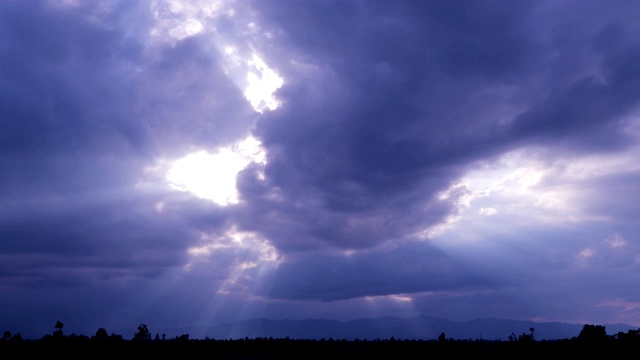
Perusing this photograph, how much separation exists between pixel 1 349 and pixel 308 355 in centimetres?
6729

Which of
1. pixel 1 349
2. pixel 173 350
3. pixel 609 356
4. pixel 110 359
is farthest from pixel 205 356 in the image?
pixel 609 356

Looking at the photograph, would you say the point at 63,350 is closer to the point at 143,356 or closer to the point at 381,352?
the point at 143,356

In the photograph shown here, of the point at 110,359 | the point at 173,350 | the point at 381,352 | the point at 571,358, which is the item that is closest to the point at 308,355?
the point at 381,352

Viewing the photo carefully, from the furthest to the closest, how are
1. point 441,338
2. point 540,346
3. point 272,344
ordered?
1. point 441,338
2. point 272,344
3. point 540,346

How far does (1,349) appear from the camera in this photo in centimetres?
13825

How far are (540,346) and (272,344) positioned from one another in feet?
205

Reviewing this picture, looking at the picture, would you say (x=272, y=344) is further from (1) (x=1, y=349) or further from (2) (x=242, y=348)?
(1) (x=1, y=349)

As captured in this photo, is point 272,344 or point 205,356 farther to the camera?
point 272,344

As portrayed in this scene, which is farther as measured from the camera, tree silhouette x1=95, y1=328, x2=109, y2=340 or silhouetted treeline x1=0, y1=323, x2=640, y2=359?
tree silhouette x1=95, y1=328, x2=109, y2=340

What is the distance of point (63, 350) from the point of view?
136 meters

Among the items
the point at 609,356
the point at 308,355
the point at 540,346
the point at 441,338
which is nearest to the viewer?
the point at 609,356

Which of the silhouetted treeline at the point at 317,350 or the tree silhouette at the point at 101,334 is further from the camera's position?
the tree silhouette at the point at 101,334

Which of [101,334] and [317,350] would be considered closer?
[317,350]

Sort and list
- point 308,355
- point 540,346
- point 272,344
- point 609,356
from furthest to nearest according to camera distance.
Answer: point 272,344
point 540,346
point 308,355
point 609,356
